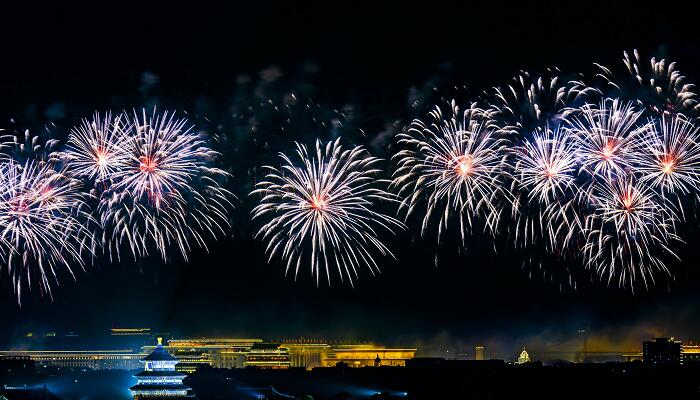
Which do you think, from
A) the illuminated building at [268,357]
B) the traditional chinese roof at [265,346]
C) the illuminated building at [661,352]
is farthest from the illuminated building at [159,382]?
the traditional chinese roof at [265,346]

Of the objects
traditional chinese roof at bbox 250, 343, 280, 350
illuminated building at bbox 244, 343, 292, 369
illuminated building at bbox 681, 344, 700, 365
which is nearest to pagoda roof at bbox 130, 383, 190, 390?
illuminated building at bbox 681, 344, 700, 365

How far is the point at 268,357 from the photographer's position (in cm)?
19075

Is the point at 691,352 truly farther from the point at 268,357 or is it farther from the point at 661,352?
the point at 268,357

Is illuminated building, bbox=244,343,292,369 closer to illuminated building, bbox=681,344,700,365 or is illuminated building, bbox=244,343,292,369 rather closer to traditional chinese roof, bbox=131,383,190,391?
illuminated building, bbox=681,344,700,365

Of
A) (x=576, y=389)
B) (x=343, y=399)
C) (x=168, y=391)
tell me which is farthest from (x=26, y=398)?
(x=576, y=389)

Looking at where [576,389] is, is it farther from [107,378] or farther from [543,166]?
[107,378]

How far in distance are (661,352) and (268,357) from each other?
77744mm

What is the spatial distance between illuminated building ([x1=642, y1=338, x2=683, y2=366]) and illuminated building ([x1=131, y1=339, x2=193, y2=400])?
6885cm

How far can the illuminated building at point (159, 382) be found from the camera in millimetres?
88625

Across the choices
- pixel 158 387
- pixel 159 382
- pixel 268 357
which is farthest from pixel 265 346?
pixel 158 387

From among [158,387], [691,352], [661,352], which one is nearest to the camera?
[158,387]

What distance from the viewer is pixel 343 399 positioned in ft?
296

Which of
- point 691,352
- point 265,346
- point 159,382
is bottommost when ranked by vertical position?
point 159,382

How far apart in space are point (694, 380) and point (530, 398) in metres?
17.4
